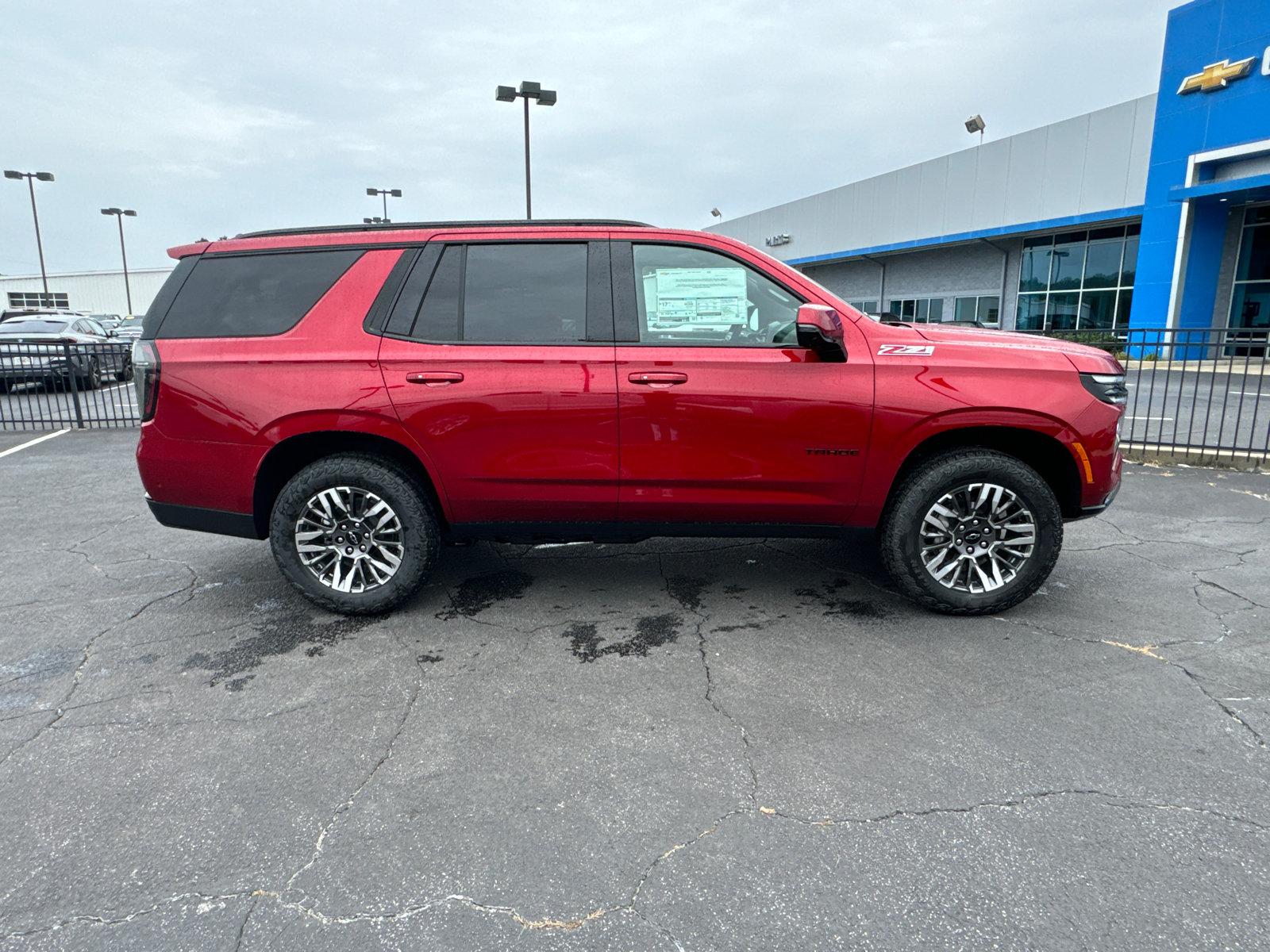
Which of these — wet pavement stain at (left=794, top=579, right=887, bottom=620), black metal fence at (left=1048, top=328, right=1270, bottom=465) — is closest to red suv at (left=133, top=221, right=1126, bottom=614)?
wet pavement stain at (left=794, top=579, right=887, bottom=620)

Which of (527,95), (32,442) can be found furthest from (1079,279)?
(32,442)

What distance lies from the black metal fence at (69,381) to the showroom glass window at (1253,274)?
89.4ft

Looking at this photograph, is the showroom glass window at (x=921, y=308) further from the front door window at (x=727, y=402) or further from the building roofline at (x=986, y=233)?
the front door window at (x=727, y=402)

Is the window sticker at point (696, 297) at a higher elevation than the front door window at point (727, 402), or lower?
higher

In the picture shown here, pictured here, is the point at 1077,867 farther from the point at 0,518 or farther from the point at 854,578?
the point at 0,518

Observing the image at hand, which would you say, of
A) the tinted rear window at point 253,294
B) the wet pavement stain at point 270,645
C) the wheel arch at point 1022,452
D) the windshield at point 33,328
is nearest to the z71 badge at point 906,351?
the wheel arch at point 1022,452

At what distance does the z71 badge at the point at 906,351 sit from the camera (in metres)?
3.61

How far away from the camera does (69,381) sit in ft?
42.3

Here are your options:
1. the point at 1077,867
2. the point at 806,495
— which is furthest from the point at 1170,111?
the point at 1077,867

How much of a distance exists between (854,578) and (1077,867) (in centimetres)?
242

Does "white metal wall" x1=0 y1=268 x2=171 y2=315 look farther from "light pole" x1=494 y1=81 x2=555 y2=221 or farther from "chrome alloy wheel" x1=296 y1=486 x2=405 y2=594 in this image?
"chrome alloy wheel" x1=296 y1=486 x2=405 y2=594

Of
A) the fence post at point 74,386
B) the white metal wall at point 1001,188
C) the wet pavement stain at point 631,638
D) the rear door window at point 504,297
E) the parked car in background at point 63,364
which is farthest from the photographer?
the white metal wall at point 1001,188

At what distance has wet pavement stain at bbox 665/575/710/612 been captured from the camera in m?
4.09

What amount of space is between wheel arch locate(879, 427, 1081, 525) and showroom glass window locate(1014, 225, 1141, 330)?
23.7 meters
